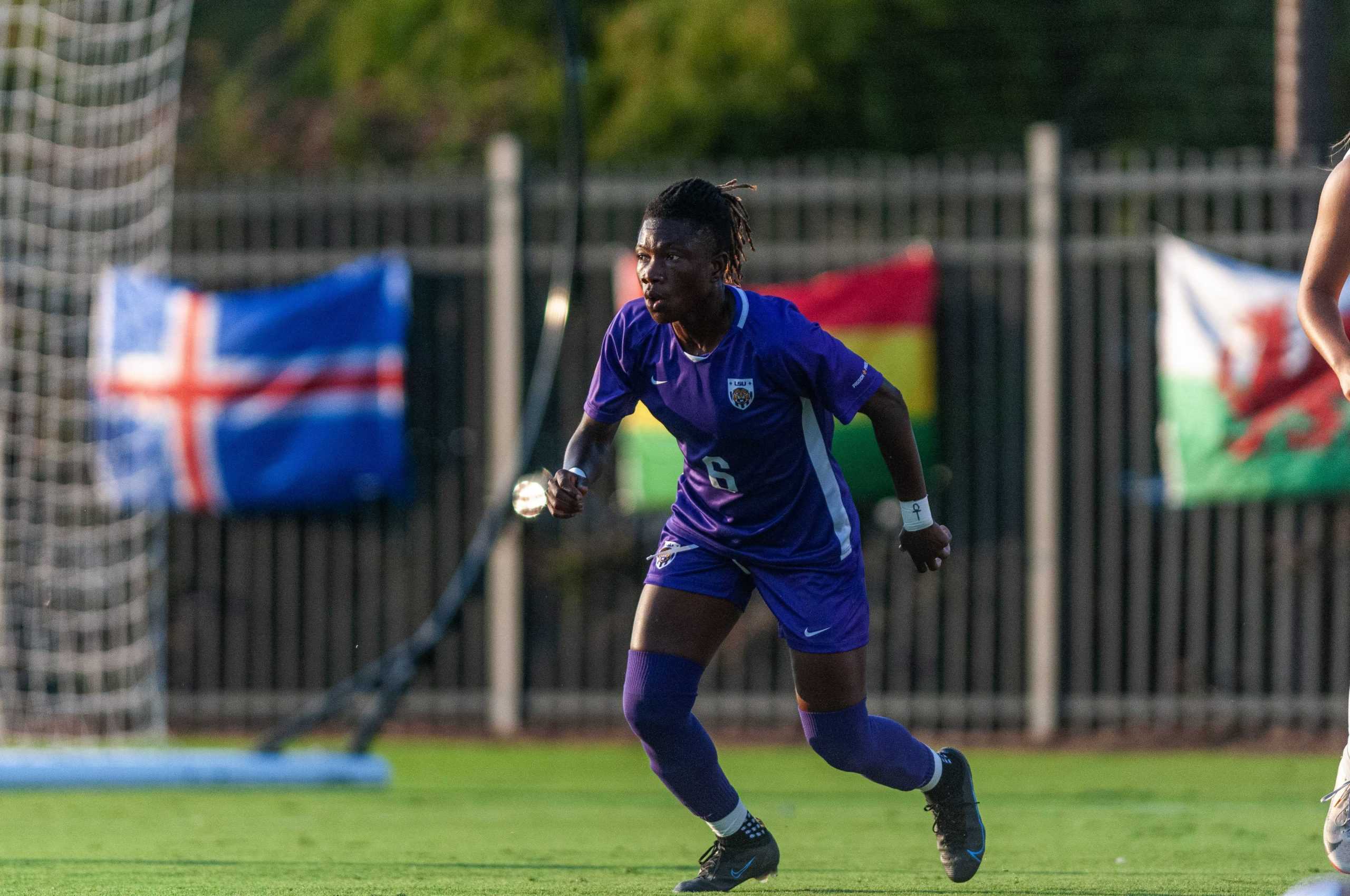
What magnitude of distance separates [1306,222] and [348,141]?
1168 cm

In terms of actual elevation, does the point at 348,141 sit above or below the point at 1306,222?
above

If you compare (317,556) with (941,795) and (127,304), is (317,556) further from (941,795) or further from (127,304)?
(941,795)

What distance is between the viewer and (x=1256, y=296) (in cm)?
940

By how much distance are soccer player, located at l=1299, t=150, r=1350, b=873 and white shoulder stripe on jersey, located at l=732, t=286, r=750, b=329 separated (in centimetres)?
141

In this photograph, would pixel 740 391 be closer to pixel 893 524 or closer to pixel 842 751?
pixel 842 751

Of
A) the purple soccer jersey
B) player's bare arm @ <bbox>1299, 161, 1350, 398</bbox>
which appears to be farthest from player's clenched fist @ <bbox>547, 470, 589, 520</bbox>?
player's bare arm @ <bbox>1299, 161, 1350, 398</bbox>

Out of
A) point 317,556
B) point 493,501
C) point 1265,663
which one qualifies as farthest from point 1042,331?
point 317,556

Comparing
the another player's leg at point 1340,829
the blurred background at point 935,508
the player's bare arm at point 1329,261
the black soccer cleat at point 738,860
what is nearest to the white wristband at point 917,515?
the black soccer cleat at point 738,860

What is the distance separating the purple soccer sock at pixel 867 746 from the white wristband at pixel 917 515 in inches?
20.1

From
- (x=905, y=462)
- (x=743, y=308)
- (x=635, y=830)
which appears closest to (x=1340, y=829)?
(x=905, y=462)

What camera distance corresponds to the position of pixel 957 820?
5.35 m

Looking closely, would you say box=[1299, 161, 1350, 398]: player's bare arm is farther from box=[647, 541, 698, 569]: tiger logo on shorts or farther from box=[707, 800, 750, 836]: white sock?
box=[707, 800, 750, 836]: white sock

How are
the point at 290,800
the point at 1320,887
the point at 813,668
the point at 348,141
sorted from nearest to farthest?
the point at 1320,887
the point at 813,668
the point at 290,800
the point at 348,141

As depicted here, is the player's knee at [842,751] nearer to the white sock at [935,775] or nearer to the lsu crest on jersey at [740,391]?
the white sock at [935,775]
